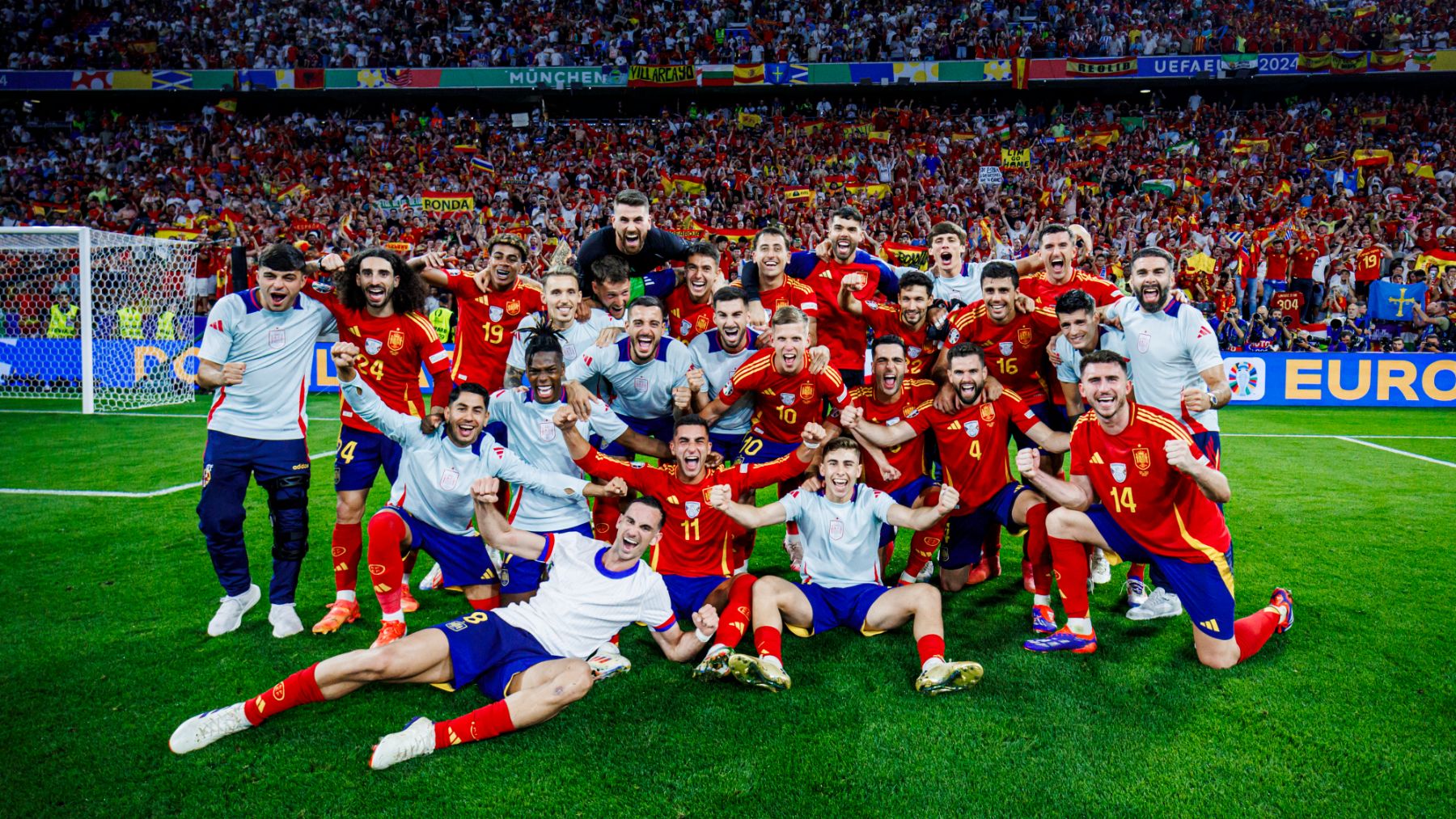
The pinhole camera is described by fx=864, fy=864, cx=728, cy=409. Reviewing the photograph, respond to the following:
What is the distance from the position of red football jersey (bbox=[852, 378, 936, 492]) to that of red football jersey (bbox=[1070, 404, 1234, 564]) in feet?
4.42

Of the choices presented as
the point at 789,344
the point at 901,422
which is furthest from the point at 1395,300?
the point at 789,344

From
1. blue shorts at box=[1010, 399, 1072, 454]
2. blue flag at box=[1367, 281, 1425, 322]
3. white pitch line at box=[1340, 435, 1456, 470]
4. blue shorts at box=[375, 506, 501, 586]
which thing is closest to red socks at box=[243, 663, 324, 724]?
blue shorts at box=[375, 506, 501, 586]

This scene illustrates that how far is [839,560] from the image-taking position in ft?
16.1

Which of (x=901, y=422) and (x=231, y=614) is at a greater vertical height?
(x=901, y=422)

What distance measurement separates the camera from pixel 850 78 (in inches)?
1117

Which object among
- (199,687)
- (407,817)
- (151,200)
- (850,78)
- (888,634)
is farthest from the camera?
(850,78)

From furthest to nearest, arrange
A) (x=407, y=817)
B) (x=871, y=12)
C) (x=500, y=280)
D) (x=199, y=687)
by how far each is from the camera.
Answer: (x=871, y=12)
(x=500, y=280)
(x=199, y=687)
(x=407, y=817)

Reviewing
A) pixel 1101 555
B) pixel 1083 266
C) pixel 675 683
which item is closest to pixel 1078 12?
pixel 1083 266

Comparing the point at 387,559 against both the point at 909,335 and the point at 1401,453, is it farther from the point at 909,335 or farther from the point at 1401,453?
the point at 1401,453

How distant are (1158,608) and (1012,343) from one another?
194 centimetres

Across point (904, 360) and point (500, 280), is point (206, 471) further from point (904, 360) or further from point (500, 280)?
point (904, 360)

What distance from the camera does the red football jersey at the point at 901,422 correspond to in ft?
18.9

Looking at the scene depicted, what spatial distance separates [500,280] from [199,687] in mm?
3262

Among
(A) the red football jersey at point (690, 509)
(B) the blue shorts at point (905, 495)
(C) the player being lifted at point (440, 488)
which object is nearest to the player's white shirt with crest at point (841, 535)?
(A) the red football jersey at point (690, 509)
